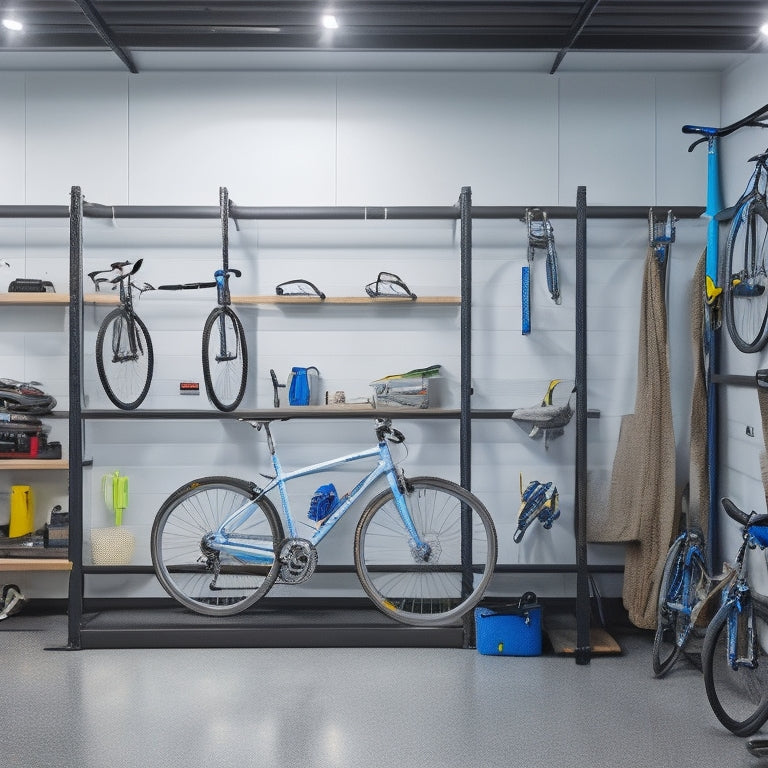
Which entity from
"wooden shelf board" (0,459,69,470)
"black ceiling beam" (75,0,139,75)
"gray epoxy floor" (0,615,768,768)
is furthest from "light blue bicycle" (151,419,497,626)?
"black ceiling beam" (75,0,139,75)

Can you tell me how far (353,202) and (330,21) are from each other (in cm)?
110

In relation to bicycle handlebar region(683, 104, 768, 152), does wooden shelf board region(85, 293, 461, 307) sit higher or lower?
lower

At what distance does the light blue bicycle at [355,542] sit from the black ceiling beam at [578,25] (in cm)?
216

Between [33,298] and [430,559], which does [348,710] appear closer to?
[430,559]

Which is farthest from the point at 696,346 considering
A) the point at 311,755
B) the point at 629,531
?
the point at 311,755

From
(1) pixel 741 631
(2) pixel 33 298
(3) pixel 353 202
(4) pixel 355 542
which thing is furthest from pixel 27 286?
(1) pixel 741 631

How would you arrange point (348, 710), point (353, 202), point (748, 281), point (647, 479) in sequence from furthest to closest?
point (353, 202)
point (647, 479)
point (748, 281)
point (348, 710)

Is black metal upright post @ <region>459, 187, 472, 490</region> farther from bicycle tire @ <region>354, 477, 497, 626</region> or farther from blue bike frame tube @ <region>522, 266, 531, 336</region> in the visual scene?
blue bike frame tube @ <region>522, 266, 531, 336</region>

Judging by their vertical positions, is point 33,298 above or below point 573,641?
above

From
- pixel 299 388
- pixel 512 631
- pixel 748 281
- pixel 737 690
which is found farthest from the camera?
pixel 299 388

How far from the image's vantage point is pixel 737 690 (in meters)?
3.56

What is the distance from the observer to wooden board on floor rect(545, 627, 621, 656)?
4070 millimetres

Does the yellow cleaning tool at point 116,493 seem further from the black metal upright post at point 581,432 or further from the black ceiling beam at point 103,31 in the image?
the black metal upright post at point 581,432

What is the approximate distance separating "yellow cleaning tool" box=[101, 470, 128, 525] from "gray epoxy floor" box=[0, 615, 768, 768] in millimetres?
751
